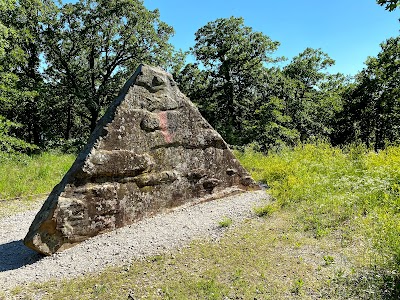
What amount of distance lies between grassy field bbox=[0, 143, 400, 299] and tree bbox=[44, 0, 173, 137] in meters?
17.1

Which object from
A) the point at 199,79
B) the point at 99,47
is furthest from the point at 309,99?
the point at 99,47

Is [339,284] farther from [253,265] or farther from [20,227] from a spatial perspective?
[20,227]

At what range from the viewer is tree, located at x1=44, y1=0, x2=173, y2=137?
65.2 feet

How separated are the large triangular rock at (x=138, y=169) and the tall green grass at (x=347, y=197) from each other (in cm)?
129

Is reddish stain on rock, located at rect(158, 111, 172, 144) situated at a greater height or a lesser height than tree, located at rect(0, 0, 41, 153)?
lesser

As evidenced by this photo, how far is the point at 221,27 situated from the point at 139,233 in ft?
69.3

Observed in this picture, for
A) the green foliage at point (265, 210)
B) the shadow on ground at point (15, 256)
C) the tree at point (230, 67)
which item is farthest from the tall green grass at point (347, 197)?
the tree at point (230, 67)

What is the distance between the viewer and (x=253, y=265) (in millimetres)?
4453

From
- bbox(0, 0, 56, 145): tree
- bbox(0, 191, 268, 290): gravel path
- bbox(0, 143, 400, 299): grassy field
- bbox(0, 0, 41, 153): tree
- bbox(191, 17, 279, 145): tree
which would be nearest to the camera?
bbox(0, 143, 400, 299): grassy field

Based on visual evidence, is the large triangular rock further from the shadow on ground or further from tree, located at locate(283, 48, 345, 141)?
tree, located at locate(283, 48, 345, 141)

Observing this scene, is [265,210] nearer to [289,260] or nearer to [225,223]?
[225,223]

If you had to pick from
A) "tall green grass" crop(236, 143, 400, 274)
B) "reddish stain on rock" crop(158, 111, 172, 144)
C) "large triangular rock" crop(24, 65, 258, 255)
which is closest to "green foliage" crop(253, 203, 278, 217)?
"tall green grass" crop(236, 143, 400, 274)

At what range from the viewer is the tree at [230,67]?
23.4m

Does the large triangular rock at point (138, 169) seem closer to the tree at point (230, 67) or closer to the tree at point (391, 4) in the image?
the tree at point (391, 4)
